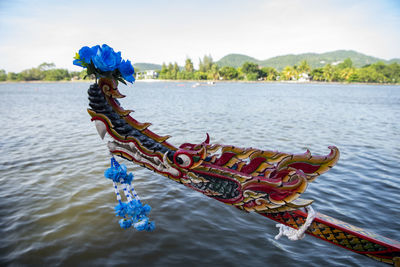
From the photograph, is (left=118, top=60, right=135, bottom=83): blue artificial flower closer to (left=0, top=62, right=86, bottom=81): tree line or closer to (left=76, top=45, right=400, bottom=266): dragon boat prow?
(left=76, top=45, right=400, bottom=266): dragon boat prow

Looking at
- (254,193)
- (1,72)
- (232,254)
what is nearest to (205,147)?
(254,193)

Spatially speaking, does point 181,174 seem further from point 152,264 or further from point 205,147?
point 152,264

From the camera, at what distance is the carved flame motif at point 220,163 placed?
2521mm

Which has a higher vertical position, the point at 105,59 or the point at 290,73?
the point at 105,59

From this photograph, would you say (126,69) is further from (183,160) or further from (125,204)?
(125,204)

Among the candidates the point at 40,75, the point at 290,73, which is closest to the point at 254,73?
the point at 290,73

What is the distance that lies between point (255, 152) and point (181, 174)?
97 centimetres

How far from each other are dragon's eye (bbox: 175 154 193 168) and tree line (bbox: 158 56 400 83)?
112m

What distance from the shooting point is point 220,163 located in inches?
112

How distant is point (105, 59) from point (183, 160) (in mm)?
1474

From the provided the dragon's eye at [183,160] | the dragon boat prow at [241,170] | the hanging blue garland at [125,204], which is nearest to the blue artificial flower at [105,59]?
the dragon boat prow at [241,170]

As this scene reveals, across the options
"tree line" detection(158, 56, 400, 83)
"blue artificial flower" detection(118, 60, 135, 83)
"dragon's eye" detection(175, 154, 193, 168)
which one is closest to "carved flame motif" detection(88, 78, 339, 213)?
"dragon's eye" detection(175, 154, 193, 168)

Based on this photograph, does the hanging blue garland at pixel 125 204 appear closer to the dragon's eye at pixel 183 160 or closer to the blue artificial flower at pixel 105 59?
the dragon's eye at pixel 183 160

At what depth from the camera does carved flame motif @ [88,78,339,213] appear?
2.52 metres
